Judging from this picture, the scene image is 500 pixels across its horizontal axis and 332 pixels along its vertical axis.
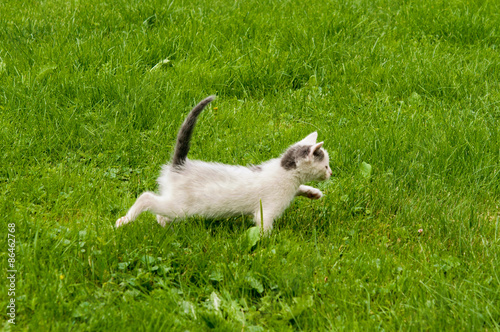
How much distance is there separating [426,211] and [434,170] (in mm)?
627

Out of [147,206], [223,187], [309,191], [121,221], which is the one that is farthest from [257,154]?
[121,221]

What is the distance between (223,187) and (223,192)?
4cm

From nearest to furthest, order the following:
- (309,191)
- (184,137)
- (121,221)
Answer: (121,221)
(184,137)
(309,191)

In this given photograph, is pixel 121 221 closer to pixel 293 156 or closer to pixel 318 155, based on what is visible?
pixel 293 156

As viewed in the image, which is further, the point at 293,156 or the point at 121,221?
the point at 293,156

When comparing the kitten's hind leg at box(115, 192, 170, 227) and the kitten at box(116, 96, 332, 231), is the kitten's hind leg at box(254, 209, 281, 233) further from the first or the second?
the kitten's hind leg at box(115, 192, 170, 227)

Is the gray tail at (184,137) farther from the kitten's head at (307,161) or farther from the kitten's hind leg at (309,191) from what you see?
the kitten's hind leg at (309,191)

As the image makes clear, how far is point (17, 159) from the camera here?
449 centimetres

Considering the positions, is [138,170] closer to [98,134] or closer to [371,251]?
[98,134]

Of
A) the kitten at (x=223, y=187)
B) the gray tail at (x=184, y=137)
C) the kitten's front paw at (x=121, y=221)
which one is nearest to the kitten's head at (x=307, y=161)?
the kitten at (x=223, y=187)

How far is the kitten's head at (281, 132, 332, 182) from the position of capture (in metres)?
3.90

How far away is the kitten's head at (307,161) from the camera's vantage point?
3.90 m

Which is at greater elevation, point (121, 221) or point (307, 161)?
point (307, 161)

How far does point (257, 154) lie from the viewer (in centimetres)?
480
